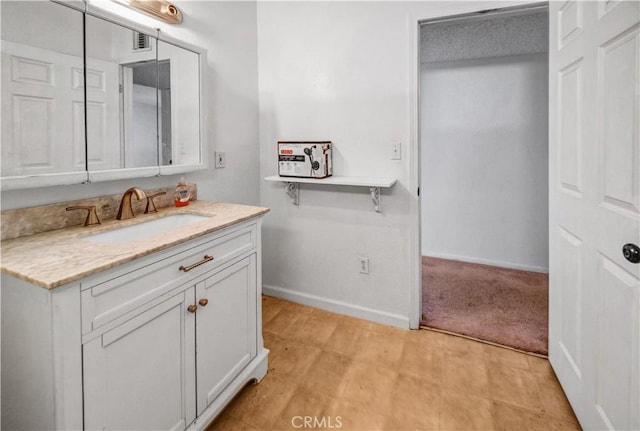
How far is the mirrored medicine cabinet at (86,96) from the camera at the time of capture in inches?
48.3

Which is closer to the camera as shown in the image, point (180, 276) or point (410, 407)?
point (180, 276)

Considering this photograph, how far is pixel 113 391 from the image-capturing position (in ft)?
3.44

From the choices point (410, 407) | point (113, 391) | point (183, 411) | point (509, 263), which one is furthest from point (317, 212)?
point (509, 263)

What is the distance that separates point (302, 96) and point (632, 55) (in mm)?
1849

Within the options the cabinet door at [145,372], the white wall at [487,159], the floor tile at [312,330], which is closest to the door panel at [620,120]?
the cabinet door at [145,372]

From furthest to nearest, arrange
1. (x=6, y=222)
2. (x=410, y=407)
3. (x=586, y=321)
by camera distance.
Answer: (x=410, y=407)
(x=586, y=321)
(x=6, y=222)

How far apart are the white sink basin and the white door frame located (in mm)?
1302

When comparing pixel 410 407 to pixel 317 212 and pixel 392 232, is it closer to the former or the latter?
pixel 392 232

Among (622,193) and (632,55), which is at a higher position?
(632,55)

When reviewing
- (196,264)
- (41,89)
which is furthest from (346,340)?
(41,89)

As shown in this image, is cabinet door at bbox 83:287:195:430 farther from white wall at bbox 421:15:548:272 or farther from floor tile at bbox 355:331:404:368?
white wall at bbox 421:15:548:272

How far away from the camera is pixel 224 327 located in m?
1.51

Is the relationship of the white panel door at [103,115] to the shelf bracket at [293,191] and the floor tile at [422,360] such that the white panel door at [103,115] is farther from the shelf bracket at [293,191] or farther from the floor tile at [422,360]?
the floor tile at [422,360]

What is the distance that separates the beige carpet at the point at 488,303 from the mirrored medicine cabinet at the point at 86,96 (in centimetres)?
205
